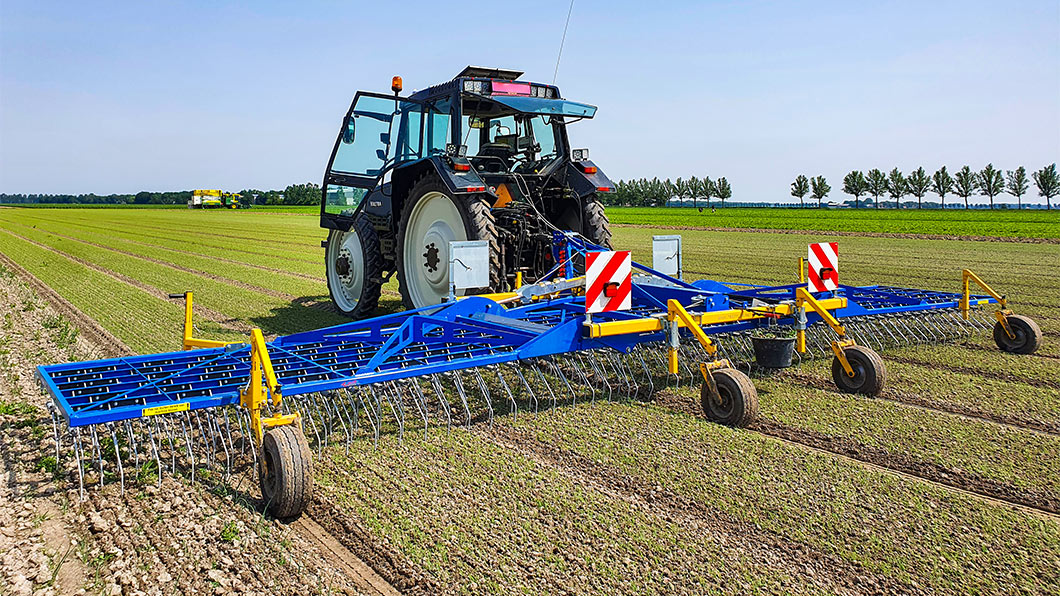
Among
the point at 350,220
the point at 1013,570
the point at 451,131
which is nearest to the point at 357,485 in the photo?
the point at 1013,570

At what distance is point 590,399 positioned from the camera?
4.79 meters

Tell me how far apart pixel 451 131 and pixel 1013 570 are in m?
5.52

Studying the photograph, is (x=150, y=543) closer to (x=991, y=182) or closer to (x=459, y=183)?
(x=459, y=183)

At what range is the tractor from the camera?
673cm

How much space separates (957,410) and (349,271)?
19.1ft

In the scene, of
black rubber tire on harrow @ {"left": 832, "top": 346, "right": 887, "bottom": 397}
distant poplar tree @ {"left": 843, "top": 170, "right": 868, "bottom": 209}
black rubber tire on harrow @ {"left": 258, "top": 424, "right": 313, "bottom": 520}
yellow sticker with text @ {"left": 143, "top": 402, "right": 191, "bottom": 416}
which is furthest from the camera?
distant poplar tree @ {"left": 843, "top": 170, "right": 868, "bottom": 209}

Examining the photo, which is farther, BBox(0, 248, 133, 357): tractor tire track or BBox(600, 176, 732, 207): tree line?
BBox(600, 176, 732, 207): tree line

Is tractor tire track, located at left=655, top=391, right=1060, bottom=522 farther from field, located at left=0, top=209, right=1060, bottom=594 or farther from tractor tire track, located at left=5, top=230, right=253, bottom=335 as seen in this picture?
tractor tire track, located at left=5, top=230, right=253, bottom=335

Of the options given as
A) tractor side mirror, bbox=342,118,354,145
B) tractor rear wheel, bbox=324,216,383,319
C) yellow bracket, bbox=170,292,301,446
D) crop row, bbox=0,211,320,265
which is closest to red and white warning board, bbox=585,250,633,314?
yellow bracket, bbox=170,292,301,446

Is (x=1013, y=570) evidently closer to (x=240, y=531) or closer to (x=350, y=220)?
(x=240, y=531)

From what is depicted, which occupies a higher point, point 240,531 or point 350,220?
point 350,220

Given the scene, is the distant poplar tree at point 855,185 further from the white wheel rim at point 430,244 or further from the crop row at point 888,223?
the white wheel rim at point 430,244

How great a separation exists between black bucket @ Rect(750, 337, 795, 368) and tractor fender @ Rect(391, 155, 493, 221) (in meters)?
2.84

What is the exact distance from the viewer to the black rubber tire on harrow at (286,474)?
3020mm
